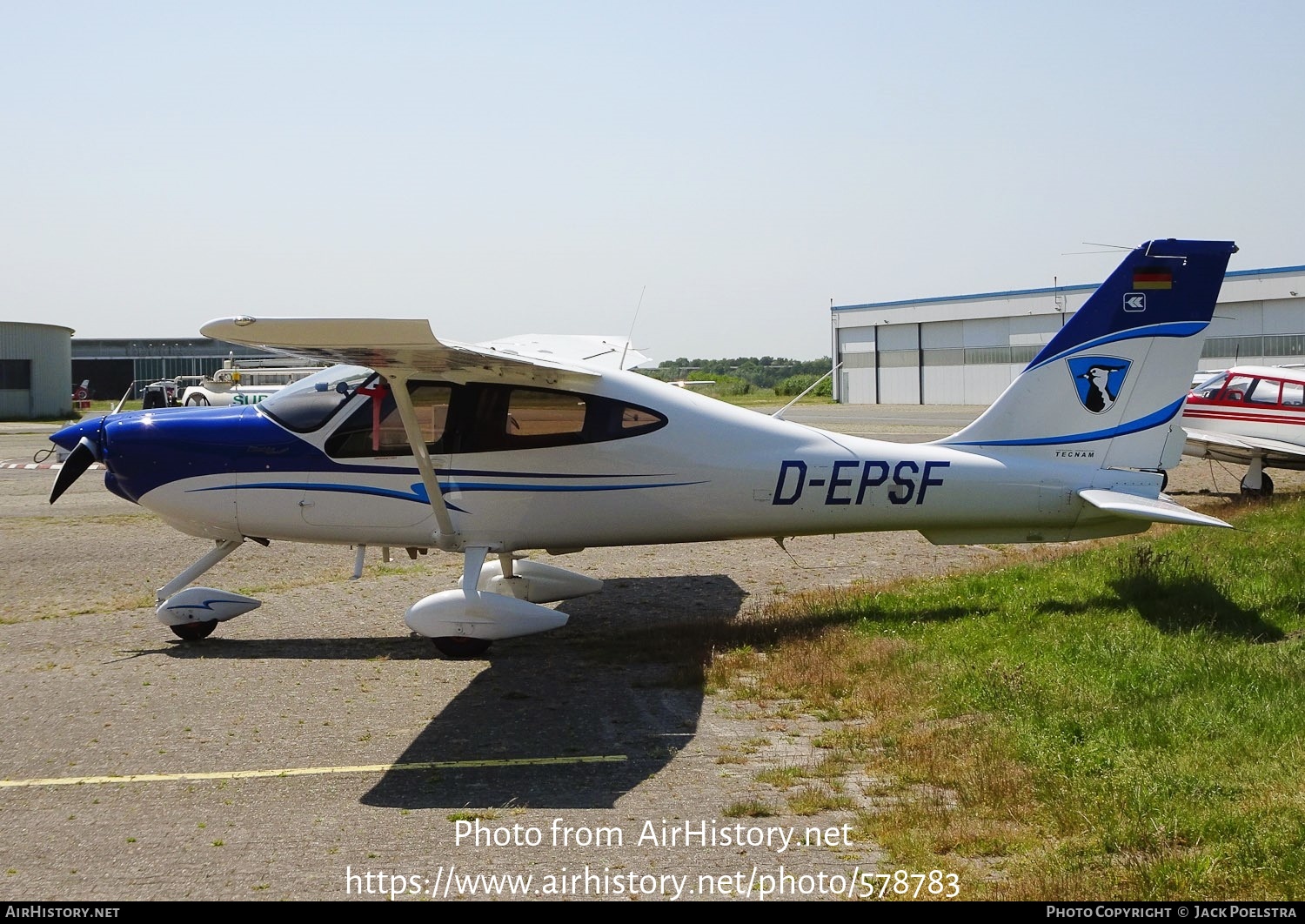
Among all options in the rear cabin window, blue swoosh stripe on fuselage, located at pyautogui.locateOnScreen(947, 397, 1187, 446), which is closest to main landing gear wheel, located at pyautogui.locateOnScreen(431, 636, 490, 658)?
the rear cabin window

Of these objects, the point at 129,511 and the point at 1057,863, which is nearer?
the point at 1057,863

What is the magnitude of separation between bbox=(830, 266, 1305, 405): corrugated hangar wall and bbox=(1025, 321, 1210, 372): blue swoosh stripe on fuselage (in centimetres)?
3633

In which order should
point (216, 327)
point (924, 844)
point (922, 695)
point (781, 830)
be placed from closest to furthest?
point (924, 844), point (781, 830), point (216, 327), point (922, 695)

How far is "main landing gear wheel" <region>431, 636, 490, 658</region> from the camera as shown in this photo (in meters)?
8.52

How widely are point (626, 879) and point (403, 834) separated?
114cm

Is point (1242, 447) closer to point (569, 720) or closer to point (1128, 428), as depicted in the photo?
point (1128, 428)

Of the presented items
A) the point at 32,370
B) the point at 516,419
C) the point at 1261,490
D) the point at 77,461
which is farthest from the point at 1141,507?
the point at 32,370

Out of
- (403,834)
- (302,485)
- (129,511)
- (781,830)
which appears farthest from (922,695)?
(129,511)

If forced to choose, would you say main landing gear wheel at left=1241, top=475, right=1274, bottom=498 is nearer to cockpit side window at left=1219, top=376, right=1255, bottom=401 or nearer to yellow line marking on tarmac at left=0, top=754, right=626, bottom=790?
cockpit side window at left=1219, top=376, right=1255, bottom=401

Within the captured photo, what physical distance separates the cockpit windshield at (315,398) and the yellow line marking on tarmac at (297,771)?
372cm

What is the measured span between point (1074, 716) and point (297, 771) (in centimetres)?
416

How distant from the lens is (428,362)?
25.8 ft

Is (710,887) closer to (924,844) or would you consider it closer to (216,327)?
(924,844)

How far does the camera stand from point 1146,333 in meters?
8.88
